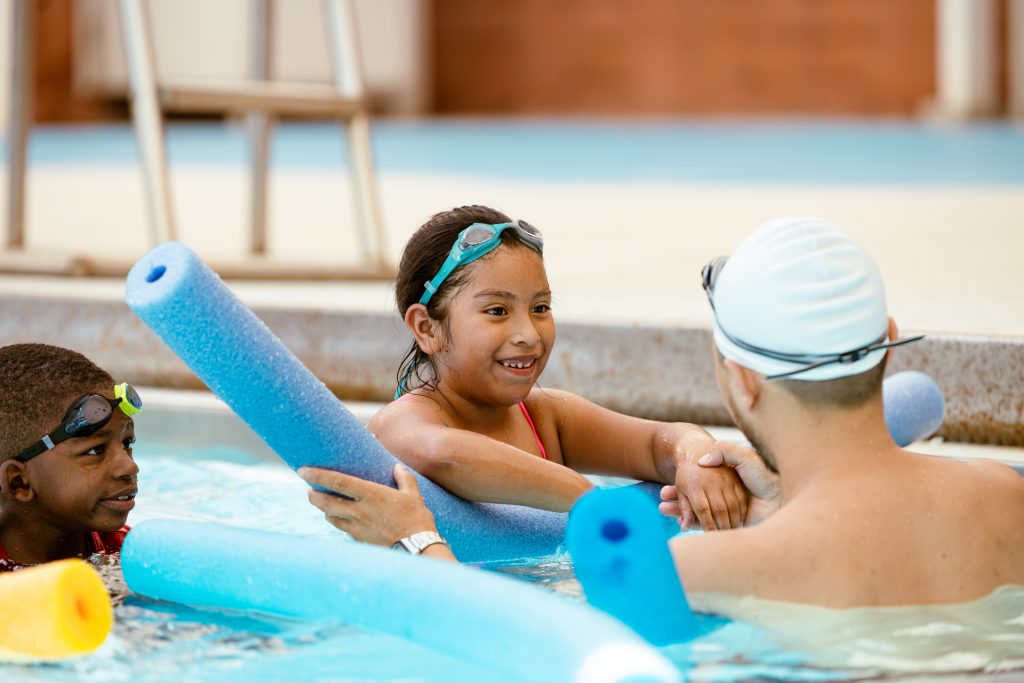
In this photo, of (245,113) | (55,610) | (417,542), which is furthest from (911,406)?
(245,113)

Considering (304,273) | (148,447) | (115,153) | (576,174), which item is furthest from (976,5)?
(148,447)

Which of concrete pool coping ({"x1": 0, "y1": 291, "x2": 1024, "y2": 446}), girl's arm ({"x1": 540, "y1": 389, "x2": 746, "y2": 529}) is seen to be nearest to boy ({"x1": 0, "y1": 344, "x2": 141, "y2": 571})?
girl's arm ({"x1": 540, "y1": 389, "x2": 746, "y2": 529})

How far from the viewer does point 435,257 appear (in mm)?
3377

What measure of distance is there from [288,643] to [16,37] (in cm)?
380

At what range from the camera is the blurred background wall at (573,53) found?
68.8ft

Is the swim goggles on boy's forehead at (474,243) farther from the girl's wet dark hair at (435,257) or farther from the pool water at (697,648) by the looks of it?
the pool water at (697,648)

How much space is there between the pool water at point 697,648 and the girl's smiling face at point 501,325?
0.82m

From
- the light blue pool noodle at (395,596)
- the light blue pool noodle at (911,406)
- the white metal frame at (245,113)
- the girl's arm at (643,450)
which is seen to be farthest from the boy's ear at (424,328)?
the white metal frame at (245,113)

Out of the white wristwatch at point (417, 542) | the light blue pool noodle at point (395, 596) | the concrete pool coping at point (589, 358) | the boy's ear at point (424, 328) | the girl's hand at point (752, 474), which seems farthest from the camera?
the concrete pool coping at point (589, 358)

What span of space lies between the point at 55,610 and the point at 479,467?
1108 millimetres

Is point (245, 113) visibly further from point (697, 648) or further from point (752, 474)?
point (697, 648)

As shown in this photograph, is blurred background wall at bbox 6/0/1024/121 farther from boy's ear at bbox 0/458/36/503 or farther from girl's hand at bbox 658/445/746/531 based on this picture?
boy's ear at bbox 0/458/36/503

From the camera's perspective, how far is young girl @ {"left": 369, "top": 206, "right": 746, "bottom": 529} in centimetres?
317

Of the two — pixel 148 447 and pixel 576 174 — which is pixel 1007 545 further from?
pixel 576 174
